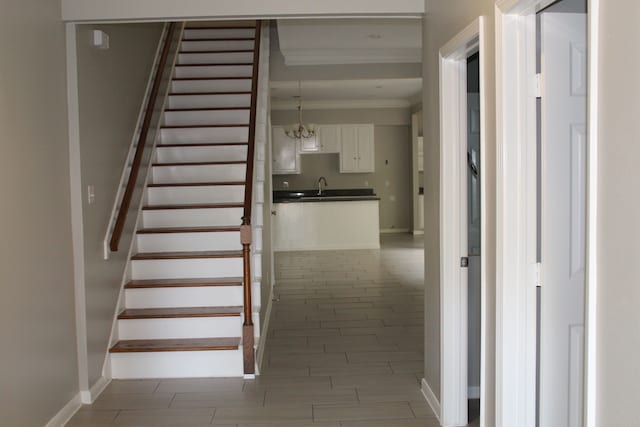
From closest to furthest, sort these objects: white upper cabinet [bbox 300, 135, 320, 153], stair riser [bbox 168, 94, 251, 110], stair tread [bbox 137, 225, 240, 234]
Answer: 1. stair tread [bbox 137, 225, 240, 234]
2. stair riser [bbox 168, 94, 251, 110]
3. white upper cabinet [bbox 300, 135, 320, 153]

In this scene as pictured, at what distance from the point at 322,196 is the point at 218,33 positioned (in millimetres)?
4963

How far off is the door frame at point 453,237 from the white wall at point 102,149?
87.0 inches

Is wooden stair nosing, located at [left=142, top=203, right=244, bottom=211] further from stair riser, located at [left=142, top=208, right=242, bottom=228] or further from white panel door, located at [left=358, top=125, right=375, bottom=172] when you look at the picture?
white panel door, located at [left=358, top=125, right=375, bottom=172]

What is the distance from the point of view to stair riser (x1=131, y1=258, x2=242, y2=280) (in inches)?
195

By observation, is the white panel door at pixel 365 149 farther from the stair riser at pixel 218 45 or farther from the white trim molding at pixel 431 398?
the white trim molding at pixel 431 398

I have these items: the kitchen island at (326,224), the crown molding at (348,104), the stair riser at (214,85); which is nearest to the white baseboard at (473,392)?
the stair riser at (214,85)

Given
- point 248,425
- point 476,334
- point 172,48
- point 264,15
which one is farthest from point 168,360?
point 172,48

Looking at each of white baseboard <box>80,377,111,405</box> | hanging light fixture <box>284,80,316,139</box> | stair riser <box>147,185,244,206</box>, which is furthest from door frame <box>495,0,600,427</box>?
hanging light fixture <box>284,80,316,139</box>

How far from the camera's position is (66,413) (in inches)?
141

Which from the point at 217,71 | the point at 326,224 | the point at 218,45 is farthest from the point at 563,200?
the point at 326,224

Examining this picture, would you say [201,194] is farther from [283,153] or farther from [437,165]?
[283,153]

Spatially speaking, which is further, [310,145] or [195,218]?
[310,145]

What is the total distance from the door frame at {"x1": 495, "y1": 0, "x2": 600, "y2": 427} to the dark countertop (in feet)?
27.4

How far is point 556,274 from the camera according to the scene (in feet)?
7.72
